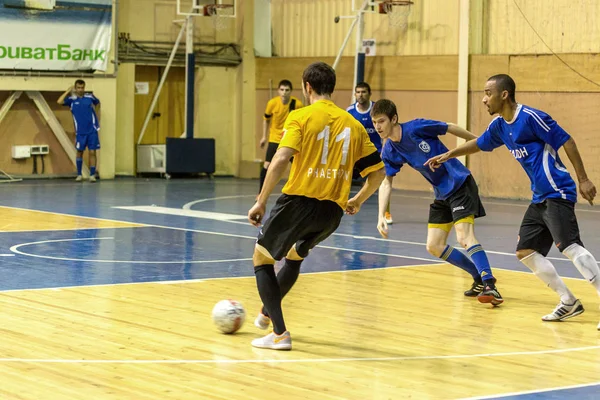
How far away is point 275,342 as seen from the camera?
318 inches

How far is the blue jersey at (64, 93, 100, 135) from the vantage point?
2591cm

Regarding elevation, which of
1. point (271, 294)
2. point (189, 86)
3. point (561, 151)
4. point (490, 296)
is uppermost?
point (189, 86)

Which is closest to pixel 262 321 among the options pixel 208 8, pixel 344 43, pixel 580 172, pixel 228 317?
pixel 228 317

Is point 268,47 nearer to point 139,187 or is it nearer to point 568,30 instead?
point 139,187

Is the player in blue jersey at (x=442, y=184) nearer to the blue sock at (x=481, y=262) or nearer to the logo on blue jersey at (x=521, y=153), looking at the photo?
the blue sock at (x=481, y=262)

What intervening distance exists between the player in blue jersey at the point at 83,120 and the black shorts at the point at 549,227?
17.7 m

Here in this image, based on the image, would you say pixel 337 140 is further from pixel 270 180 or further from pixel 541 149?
pixel 541 149

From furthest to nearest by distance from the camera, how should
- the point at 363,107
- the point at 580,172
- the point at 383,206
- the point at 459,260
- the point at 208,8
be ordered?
1. the point at 208,8
2. the point at 363,107
3. the point at 383,206
4. the point at 459,260
5. the point at 580,172

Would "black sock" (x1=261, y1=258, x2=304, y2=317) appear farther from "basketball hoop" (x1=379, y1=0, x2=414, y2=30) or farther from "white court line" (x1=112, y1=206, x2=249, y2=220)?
"basketball hoop" (x1=379, y1=0, x2=414, y2=30)

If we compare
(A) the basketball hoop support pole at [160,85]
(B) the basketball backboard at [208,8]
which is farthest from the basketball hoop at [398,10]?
(A) the basketball hoop support pole at [160,85]

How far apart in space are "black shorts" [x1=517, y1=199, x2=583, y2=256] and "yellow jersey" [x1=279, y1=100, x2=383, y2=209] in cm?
207

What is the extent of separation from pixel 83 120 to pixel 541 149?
18.2m

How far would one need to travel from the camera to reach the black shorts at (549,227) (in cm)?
924

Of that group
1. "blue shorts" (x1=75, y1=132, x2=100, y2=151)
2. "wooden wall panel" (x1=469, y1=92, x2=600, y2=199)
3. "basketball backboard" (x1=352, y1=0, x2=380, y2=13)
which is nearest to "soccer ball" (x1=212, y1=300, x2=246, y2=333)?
"wooden wall panel" (x1=469, y1=92, x2=600, y2=199)
